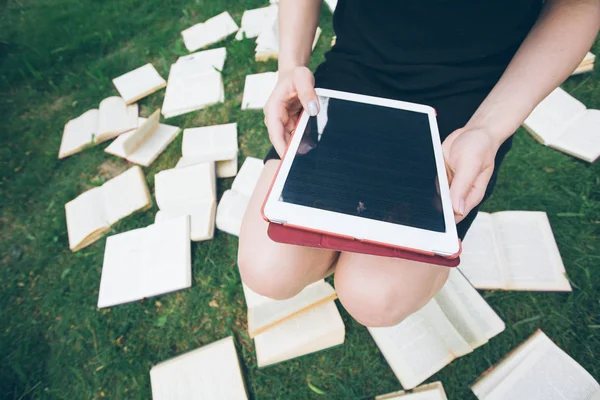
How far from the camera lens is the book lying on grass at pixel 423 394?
0.97 metres

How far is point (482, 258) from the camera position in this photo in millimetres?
1177

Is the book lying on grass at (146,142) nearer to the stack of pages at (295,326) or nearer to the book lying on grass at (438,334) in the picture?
the stack of pages at (295,326)

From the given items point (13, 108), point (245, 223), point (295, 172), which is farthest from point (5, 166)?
point (295, 172)

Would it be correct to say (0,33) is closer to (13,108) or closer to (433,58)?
(13,108)

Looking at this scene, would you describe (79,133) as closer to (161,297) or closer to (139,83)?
(139,83)

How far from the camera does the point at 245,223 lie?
2.96 feet

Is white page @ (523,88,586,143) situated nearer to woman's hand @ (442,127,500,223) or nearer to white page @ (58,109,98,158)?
woman's hand @ (442,127,500,223)

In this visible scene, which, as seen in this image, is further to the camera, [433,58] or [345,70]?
[345,70]

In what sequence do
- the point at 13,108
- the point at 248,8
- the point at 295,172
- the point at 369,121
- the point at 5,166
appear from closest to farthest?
the point at 295,172
the point at 369,121
the point at 5,166
the point at 13,108
the point at 248,8

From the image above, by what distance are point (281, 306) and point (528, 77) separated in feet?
2.97

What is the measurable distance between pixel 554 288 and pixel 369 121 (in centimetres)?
90

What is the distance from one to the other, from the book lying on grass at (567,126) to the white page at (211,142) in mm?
1300

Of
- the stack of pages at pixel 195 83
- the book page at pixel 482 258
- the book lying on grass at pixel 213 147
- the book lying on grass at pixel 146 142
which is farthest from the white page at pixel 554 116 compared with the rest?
the book lying on grass at pixel 146 142

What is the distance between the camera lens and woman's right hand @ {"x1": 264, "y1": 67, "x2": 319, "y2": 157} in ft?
2.47
